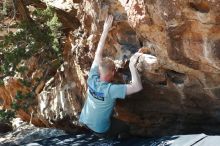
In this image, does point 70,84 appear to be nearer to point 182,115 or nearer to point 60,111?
point 60,111

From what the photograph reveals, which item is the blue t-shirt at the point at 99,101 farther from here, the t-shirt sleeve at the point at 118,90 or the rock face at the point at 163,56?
the rock face at the point at 163,56

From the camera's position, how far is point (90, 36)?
20.7 feet

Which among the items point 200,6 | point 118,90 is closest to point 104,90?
point 118,90

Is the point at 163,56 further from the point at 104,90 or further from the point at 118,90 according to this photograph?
the point at 104,90

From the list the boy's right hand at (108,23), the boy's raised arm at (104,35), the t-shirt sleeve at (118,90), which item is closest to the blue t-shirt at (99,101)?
the t-shirt sleeve at (118,90)

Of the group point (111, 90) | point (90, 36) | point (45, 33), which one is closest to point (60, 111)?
point (45, 33)

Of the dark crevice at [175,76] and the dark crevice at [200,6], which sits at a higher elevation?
the dark crevice at [200,6]

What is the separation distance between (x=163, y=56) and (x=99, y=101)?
0.98 meters

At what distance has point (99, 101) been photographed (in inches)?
218

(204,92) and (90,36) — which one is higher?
(90,36)

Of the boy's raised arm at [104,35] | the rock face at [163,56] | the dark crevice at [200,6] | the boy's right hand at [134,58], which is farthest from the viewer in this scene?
the boy's raised arm at [104,35]

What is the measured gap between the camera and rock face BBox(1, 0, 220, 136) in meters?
4.66

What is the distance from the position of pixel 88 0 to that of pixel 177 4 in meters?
1.92

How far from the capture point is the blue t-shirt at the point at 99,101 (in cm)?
539
